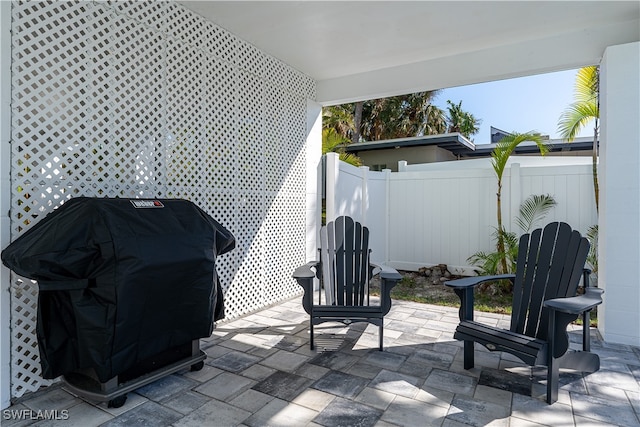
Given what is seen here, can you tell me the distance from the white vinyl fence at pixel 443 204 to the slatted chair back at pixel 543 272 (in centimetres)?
300

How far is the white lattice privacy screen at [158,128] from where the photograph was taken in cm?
253

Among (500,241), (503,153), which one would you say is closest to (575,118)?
(503,153)

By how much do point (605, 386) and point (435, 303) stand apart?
2.31 metres

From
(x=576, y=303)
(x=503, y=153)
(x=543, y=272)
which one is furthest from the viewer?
(x=503, y=153)

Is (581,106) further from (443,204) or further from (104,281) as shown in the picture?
(104,281)

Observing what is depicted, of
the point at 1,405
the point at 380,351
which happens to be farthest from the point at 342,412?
the point at 1,405

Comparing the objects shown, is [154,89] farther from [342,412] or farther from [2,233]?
[342,412]

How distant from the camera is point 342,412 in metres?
2.34

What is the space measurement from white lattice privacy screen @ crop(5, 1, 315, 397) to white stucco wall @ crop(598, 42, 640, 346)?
3.32 m

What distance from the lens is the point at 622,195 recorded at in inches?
140

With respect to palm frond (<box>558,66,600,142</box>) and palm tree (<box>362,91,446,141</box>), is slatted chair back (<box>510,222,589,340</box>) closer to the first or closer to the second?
palm frond (<box>558,66,600,142</box>)

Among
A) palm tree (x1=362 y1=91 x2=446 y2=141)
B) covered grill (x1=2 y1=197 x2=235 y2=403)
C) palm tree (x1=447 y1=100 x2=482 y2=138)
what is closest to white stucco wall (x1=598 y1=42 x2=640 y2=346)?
covered grill (x1=2 y1=197 x2=235 y2=403)

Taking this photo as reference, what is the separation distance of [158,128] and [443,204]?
15.8 feet

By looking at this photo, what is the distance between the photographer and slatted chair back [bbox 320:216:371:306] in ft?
12.6
